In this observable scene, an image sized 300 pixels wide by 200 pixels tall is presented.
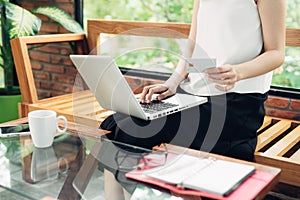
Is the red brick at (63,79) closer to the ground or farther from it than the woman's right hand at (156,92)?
closer to the ground

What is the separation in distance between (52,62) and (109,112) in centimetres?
108

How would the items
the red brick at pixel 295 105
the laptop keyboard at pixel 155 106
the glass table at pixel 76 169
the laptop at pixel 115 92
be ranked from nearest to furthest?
the glass table at pixel 76 169
the laptop at pixel 115 92
the laptop keyboard at pixel 155 106
the red brick at pixel 295 105

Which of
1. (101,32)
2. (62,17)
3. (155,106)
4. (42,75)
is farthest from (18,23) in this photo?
(155,106)

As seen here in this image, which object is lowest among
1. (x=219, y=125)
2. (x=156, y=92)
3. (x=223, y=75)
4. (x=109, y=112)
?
(x=109, y=112)

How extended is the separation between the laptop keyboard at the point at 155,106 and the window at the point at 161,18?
0.48 m

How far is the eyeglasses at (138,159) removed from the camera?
1027mm

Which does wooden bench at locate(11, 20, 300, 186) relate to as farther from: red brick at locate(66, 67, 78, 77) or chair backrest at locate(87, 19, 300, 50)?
red brick at locate(66, 67, 78, 77)

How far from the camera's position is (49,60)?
9.77ft

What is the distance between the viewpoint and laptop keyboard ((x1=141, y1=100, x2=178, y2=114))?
52.0 inches

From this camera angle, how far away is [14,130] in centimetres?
137

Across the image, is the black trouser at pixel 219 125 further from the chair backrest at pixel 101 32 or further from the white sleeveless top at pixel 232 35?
the chair backrest at pixel 101 32

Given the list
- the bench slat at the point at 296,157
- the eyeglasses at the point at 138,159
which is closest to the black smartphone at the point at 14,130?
the eyeglasses at the point at 138,159

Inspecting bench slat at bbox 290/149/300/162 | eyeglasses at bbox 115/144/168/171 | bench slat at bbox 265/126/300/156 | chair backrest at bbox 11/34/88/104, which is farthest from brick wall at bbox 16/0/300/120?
eyeglasses at bbox 115/144/168/171

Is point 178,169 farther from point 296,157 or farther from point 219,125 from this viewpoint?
point 296,157
